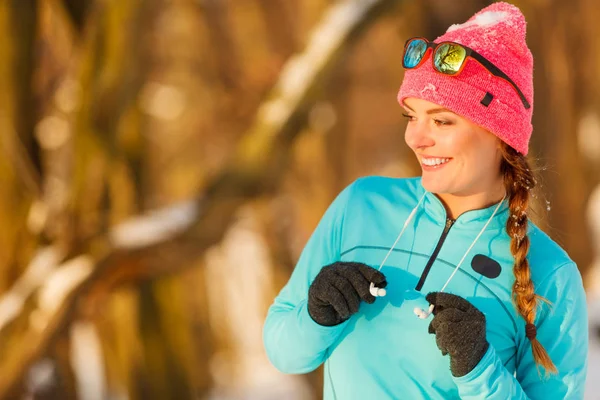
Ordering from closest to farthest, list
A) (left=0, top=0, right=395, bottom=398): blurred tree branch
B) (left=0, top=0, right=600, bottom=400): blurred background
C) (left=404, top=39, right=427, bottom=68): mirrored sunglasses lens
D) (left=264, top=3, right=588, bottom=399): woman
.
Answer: (left=264, top=3, right=588, bottom=399): woman < (left=404, top=39, right=427, bottom=68): mirrored sunglasses lens < (left=0, top=0, right=395, bottom=398): blurred tree branch < (left=0, top=0, right=600, bottom=400): blurred background

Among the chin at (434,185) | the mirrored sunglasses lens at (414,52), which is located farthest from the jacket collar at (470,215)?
the mirrored sunglasses lens at (414,52)

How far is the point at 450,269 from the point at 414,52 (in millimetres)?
591

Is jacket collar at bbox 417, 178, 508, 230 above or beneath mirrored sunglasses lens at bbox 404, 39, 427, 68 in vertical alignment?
beneath

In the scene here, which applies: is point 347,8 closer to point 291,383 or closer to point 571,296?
point 571,296

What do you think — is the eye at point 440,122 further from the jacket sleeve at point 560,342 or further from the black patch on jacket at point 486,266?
the jacket sleeve at point 560,342

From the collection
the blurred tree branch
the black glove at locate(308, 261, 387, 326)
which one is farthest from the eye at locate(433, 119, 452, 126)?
the blurred tree branch

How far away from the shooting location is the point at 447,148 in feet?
6.90

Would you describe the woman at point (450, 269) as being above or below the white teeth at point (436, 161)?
below

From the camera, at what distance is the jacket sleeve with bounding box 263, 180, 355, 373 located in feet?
6.89

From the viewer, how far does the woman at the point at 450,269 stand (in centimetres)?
200

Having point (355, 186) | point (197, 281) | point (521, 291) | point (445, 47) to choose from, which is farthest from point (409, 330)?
point (197, 281)

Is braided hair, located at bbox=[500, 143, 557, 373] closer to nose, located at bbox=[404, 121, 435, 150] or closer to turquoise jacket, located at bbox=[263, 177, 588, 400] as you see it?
turquoise jacket, located at bbox=[263, 177, 588, 400]

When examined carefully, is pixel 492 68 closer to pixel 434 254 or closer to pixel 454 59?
pixel 454 59

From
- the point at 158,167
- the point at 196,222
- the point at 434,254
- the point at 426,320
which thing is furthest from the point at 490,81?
the point at 158,167
